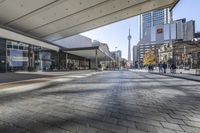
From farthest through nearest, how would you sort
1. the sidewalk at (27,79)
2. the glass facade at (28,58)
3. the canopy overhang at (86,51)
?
the canopy overhang at (86,51) → the glass facade at (28,58) → the sidewalk at (27,79)

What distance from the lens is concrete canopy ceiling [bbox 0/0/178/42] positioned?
25.1 m

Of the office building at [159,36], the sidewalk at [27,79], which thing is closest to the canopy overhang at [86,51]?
the sidewalk at [27,79]

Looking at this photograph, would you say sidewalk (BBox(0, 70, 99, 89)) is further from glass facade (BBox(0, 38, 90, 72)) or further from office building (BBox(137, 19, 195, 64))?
office building (BBox(137, 19, 195, 64))

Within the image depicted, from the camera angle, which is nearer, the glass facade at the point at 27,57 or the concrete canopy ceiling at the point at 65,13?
the concrete canopy ceiling at the point at 65,13

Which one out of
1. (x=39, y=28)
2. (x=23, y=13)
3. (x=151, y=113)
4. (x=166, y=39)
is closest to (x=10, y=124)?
(x=151, y=113)

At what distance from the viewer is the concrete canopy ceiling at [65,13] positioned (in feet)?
82.2

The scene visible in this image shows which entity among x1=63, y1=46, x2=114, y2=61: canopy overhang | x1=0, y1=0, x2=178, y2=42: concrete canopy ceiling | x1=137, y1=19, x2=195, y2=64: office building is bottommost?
x1=63, y1=46, x2=114, y2=61: canopy overhang

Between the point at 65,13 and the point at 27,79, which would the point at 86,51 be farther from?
the point at 27,79

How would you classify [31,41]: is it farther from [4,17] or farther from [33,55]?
[4,17]

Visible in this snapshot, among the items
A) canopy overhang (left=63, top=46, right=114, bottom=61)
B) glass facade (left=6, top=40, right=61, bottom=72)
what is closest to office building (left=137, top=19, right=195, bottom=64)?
canopy overhang (left=63, top=46, right=114, bottom=61)

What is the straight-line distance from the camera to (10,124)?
14.2 ft

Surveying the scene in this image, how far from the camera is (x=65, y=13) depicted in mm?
28281

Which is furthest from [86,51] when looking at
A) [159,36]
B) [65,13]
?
[159,36]

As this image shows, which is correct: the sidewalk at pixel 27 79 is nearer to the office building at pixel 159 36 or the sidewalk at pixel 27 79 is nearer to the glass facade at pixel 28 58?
the glass facade at pixel 28 58
